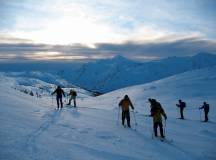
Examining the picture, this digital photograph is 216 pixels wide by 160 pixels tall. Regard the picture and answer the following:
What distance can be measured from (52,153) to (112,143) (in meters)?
4.45

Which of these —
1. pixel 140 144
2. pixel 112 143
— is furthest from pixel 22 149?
pixel 140 144

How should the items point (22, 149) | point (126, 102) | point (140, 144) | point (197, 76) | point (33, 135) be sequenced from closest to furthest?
point (22, 149)
point (33, 135)
point (140, 144)
point (126, 102)
point (197, 76)

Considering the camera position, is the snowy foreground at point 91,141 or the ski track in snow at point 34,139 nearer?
the ski track in snow at point 34,139

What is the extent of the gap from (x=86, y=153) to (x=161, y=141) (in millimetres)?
6315

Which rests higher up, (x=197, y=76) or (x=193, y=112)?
(x=197, y=76)

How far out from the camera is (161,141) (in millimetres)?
19344

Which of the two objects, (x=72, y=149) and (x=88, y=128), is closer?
(x=72, y=149)

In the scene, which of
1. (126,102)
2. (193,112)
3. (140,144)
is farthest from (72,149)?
(193,112)

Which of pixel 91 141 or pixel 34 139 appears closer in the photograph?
pixel 34 139

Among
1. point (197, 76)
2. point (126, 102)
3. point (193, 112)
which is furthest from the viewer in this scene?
point (197, 76)

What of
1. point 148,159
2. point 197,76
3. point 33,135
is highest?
point 197,76

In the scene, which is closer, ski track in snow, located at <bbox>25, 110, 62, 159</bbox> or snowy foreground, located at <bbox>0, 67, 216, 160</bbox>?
ski track in snow, located at <bbox>25, 110, 62, 159</bbox>

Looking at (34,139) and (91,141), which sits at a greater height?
(34,139)

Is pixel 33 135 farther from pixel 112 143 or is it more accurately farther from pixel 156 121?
pixel 156 121
